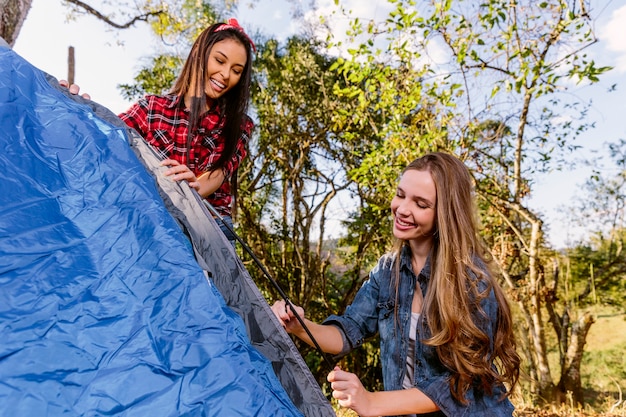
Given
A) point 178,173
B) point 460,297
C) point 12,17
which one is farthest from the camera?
point 12,17

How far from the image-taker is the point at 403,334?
1.37 meters

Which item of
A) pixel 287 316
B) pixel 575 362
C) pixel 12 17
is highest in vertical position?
pixel 12 17

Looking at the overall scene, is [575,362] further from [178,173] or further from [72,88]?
[72,88]

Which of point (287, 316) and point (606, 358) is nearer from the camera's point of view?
point (287, 316)

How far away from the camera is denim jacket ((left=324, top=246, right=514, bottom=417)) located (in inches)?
48.1

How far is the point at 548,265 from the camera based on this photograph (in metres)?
4.89

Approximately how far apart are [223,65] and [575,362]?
416 cm

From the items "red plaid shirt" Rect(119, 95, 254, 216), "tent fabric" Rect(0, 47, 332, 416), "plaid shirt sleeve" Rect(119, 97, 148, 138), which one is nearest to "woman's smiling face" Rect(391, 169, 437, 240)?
"tent fabric" Rect(0, 47, 332, 416)

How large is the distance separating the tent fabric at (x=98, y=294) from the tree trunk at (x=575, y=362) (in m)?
4.03

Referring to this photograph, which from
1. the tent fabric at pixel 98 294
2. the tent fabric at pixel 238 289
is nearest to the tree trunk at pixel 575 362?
the tent fabric at pixel 238 289

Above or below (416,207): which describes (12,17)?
above

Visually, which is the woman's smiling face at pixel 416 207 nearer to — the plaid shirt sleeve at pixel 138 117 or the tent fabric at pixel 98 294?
the tent fabric at pixel 98 294

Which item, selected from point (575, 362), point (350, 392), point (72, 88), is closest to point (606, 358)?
point (575, 362)

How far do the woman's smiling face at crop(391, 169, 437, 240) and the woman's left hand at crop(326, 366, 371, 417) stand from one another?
0.43m
